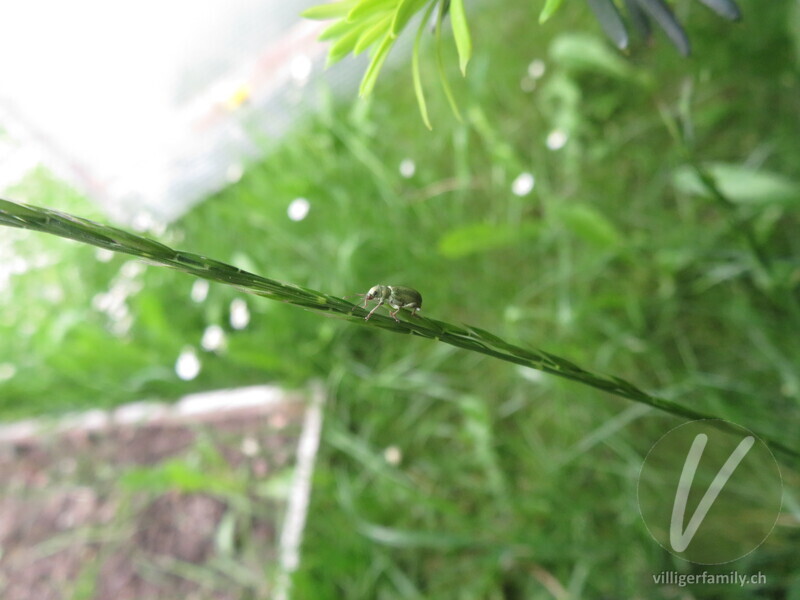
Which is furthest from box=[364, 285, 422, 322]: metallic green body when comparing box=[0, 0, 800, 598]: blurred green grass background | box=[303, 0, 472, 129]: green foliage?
box=[0, 0, 800, 598]: blurred green grass background

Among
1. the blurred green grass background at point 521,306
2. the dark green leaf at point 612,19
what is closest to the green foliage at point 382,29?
the dark green leaf at point 612,19

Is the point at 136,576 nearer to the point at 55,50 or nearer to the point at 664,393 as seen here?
the point at 664,393

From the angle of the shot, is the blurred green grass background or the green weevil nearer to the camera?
the green weevil

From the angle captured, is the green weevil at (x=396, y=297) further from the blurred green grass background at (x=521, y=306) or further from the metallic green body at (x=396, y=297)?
the blurred green grass background at (x=521, y=306)

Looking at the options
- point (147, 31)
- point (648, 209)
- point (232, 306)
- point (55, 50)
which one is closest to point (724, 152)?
point (648, 209)

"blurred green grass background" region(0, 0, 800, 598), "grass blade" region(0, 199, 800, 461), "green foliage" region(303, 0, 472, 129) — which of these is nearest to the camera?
"grass blade" region(0, 199, 800, 461)

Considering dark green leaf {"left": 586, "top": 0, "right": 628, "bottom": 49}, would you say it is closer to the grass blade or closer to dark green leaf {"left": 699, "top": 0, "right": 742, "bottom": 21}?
dark green leaf {"left": 699, "top": 0, "right": 742, "bottom": 21}

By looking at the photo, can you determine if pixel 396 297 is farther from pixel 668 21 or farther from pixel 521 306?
pixel 521 306

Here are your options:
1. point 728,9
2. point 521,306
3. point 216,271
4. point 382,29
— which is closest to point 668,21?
point 728,9
